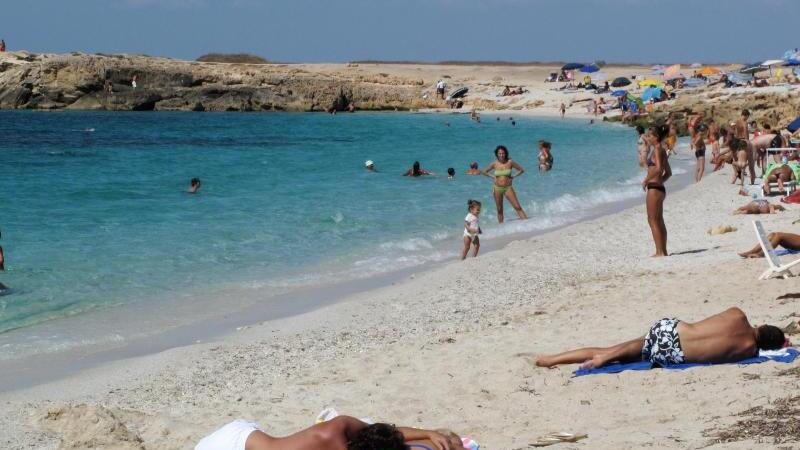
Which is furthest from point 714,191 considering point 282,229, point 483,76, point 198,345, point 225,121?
Result: point 483,76

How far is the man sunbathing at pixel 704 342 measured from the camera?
6574mm

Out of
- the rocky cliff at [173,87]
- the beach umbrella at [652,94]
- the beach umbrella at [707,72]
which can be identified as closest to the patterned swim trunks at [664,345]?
the beach umbrella at [652,94]

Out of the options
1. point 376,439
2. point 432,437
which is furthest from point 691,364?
point 376,439

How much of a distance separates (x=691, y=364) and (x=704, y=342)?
0.17 metres

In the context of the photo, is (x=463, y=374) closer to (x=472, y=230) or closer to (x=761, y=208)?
(x=472, y=230)

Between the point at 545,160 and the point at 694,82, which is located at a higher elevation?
the point at 694,82

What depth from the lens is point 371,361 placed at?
7.81 m

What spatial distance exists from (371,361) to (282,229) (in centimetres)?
906

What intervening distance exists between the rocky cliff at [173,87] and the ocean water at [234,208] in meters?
21.9

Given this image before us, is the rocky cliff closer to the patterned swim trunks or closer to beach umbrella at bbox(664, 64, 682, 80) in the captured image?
beach umbrella at bbox(664, 64, 682, 80)

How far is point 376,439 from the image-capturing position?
4.55 meters

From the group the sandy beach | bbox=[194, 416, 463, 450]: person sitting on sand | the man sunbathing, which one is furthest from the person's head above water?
bbox=[194, 416, 463, 450]: person sitting on sand

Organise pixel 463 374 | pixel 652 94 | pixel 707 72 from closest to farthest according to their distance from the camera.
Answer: pixel 463 374
pixel 652 94
pixel 707 72

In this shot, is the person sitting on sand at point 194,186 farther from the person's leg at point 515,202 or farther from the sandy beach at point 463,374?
the sandy beach at point 463,374
